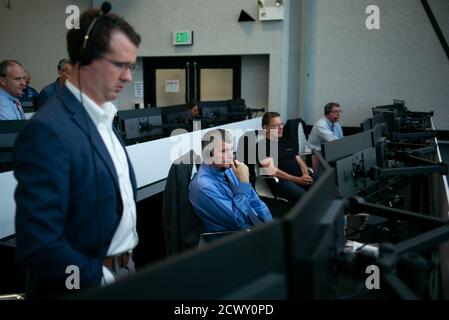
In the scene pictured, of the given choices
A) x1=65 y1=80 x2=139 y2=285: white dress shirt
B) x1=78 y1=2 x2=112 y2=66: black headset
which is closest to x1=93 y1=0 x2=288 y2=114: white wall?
x1=65 y1=80 x2=139 y2=285: white dress shirt

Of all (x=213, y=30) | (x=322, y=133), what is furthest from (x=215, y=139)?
(x=213, y=30)

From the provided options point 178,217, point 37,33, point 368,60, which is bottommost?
point 178,217

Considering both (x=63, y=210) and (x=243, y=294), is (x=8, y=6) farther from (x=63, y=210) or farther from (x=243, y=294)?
(x=243, y=294)

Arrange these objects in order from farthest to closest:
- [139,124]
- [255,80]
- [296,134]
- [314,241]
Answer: [255,80] < [296,134] < [139,124] < [314,241]

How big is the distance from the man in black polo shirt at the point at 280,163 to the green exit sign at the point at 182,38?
3.41 metres

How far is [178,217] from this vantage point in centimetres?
191

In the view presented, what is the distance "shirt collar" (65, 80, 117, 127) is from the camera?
960 mm

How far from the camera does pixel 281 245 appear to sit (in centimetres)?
51

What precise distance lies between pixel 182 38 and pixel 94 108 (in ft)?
18.8

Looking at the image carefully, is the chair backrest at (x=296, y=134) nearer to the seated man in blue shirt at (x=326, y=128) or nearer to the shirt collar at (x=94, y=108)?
the seated man in blue shirt at (x=326, y=128)

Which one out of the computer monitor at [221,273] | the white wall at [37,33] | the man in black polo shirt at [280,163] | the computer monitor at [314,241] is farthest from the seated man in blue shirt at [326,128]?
the white wall at [37,33]


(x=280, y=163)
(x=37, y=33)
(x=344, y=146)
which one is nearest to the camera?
(x=344, y=146)

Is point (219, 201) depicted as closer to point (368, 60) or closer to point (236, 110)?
point (236, 110)

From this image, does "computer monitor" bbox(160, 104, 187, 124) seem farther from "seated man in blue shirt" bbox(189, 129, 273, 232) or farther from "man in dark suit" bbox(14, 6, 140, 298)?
"man in dark suit" bbox(14, 6, 140, 298)
